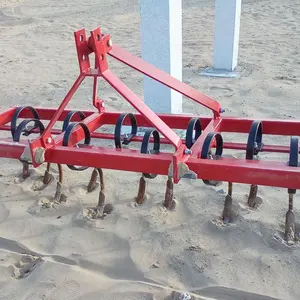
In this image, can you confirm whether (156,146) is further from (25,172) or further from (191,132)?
(25,172)

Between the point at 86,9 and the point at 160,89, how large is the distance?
29.4ft

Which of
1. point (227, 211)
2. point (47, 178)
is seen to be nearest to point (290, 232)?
point (227, 211)

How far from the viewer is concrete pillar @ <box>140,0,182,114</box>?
163 inches

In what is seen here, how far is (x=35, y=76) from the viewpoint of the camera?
7008mm

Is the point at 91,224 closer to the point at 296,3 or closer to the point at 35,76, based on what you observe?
the point at 35,76

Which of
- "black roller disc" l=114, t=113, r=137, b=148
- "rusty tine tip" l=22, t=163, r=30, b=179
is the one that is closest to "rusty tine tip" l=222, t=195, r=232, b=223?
"black roller disc" l=114, t=113, r=137, b=148

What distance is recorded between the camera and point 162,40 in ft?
13.9

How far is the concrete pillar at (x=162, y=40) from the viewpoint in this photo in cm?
415

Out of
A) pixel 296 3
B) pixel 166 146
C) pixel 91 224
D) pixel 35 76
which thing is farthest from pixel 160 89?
pixel 296 3

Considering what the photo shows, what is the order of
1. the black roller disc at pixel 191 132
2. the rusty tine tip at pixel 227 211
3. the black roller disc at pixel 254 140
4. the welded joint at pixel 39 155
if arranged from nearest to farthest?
1. the welded joint at pixel 39 155
2. the black roller disc at pixel 254 140
3. the black roller disc at pixel 191 132
4. the rusty tine tip at pixel 227 211

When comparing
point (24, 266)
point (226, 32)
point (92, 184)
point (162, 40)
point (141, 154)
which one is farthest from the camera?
point (226, 32)

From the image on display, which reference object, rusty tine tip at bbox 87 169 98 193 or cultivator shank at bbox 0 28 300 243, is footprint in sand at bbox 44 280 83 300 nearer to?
cultivator shank at bbox 0 28 300 243

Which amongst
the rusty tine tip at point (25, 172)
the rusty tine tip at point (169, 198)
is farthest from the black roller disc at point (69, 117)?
the rusty tine tip at point (169, 198)

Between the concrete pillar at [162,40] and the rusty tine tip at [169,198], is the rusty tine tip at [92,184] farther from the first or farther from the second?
the concrete pillar at [162,40]
